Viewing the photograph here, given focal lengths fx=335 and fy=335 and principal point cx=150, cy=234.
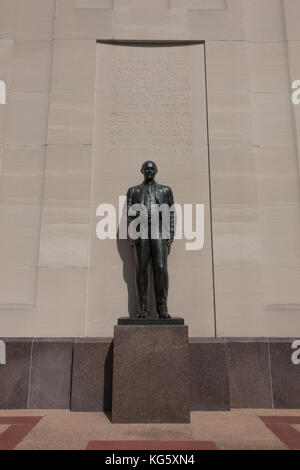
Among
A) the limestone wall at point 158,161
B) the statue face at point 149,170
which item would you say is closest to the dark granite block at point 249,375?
the limestone wall at point 158,161

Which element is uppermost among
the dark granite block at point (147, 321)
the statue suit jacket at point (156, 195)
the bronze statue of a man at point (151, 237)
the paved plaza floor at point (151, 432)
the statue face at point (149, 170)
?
the statue face at point (149, 170)

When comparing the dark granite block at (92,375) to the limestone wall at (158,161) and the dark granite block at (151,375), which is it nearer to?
the dark granite block at (151,375)

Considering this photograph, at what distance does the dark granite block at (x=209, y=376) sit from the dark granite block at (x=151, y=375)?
0.69 m

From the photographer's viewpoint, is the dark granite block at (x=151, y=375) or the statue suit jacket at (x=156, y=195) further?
the statue suit jacket at (x=156, y=195)

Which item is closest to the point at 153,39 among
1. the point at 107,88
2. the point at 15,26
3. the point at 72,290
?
the point at 107,88

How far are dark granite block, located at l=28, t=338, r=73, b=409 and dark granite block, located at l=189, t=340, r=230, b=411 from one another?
2.33 metres

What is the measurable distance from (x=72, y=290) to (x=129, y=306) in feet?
4.20

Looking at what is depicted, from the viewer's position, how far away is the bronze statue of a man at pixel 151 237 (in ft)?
21.0

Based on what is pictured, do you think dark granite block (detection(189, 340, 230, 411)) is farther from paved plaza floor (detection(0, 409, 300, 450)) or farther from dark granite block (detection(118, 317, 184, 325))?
dark granite block (detection(118, 317, 184, 325))

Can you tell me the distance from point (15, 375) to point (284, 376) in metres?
5.06

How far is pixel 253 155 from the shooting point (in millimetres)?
8039

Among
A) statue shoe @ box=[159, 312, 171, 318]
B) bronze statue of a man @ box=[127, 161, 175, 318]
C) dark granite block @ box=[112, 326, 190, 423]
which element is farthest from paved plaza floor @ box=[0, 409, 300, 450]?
bronze statue of a man @ box=[127, 161, 175, 318]

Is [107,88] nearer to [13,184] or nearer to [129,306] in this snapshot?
[13,184]

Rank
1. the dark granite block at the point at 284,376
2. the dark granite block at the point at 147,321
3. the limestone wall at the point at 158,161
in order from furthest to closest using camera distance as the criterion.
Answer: the limestone wall at the point at 158,161, the dark granite block at the point at 284,376, the dark granite block at the point at 147,321
